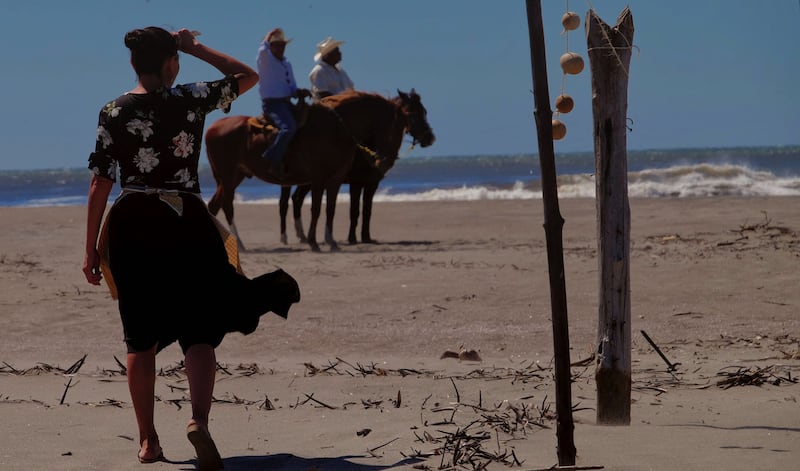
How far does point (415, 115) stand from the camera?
1509 cm

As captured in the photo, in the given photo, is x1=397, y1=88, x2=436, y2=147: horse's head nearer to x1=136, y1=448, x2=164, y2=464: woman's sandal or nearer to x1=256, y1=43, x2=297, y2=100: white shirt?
x1=256, y1=43, x2=297, y2=100: white shirt

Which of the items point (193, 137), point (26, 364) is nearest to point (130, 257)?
point (193, 137)

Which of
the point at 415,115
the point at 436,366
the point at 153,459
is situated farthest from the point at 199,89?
the point at 415,115

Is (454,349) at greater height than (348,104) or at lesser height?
lesser

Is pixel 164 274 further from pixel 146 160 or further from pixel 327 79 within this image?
pixel 327 79

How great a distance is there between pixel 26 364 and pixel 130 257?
3228mm

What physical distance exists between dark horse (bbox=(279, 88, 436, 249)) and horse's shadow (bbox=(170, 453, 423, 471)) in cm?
990

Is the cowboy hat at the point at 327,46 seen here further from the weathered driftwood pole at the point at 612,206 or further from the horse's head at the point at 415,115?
the weathered driftwood pole at the point at 612,206

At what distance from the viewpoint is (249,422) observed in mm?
5297

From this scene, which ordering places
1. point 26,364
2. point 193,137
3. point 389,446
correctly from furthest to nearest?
point 26,364 → point 389,446 → point 193,137

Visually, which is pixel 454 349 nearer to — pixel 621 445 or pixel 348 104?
pixel 621 445

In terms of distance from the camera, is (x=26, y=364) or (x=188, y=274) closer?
(x=188, y=274)

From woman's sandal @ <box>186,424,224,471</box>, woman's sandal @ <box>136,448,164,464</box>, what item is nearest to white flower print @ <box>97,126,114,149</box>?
woman's sandal @ <box>186,424,224,471</box>

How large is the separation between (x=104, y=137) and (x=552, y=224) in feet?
5.71
